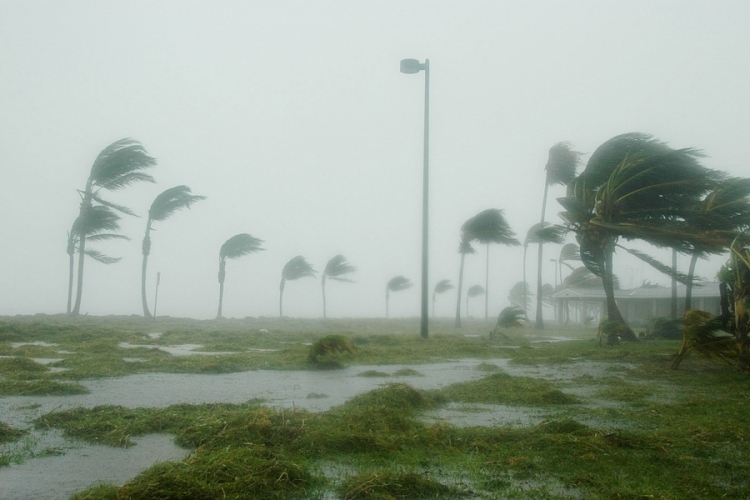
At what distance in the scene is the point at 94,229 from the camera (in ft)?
89.6

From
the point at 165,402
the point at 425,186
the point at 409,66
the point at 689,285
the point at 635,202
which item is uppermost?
the point at 409,66

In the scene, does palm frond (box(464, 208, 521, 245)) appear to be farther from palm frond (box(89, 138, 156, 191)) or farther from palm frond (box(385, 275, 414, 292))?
palm frond (box(385, 275, 414, 292))

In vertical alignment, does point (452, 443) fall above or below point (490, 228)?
below

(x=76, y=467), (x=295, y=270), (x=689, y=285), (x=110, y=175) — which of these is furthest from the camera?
(x=295, y=270)

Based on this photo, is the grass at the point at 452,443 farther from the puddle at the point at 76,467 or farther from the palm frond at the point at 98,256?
the palm frond at the point at 98,256

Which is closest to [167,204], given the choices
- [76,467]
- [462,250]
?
[462,250]

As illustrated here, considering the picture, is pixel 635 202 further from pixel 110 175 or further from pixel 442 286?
pixel 442 286

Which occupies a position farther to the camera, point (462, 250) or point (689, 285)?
point (462, 250)

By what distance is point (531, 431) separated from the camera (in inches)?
208

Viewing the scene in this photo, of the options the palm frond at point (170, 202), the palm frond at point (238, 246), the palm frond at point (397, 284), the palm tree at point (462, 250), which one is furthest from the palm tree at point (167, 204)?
the palm frond at point (397, 284)

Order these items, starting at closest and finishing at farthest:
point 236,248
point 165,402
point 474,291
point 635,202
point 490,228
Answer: point 165,402
point 635,202
point 490,228
point 236,248
point 474,291

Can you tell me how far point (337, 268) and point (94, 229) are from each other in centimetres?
3101

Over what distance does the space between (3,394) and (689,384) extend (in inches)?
373

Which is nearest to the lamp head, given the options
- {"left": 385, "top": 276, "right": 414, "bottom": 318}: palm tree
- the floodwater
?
the floodwater
